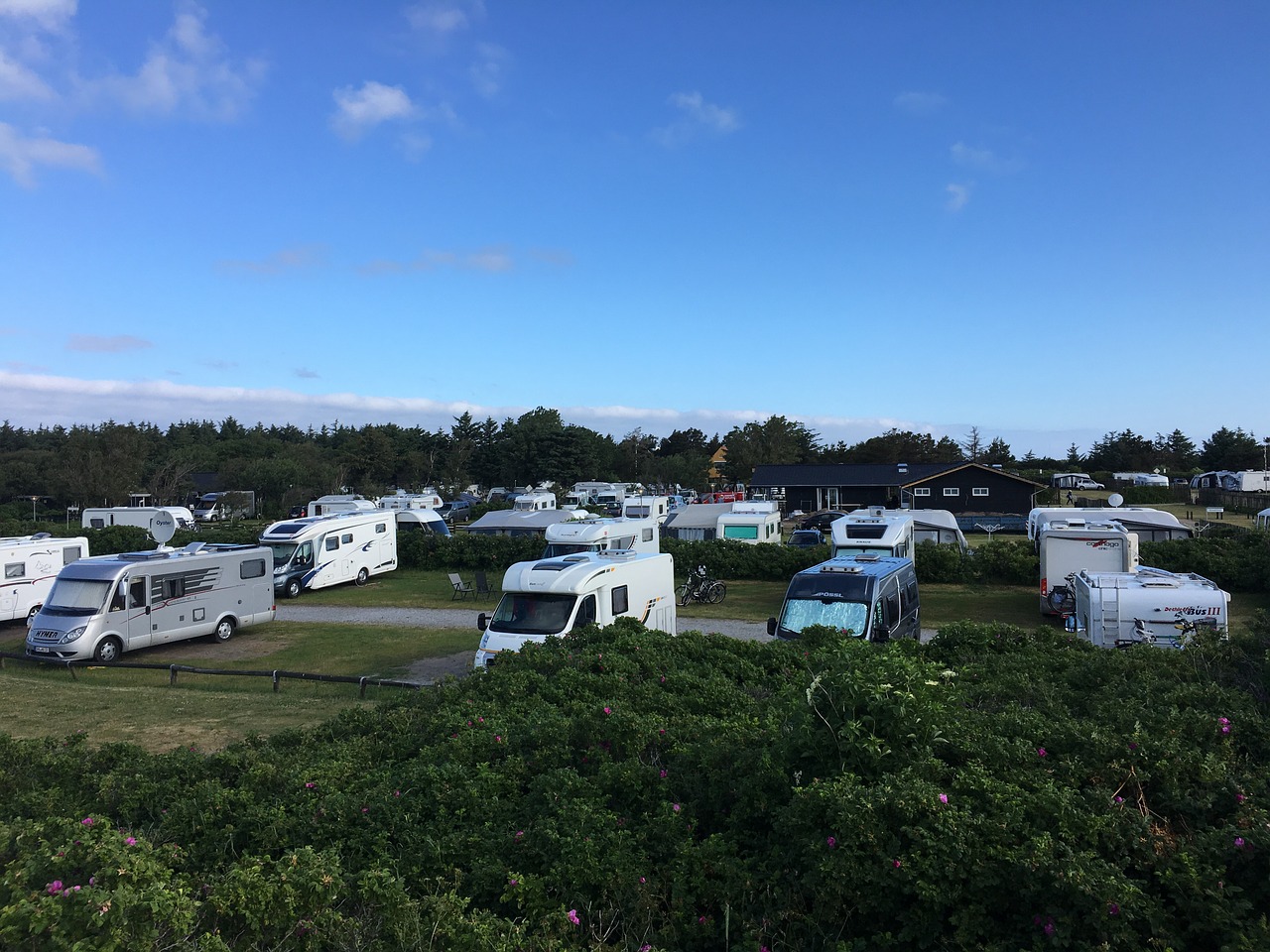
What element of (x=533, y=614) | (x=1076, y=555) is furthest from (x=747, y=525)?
(x=533, y=614)

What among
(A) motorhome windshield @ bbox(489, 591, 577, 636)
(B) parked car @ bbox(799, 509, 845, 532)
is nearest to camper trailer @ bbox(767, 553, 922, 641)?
(A) motorhome windshield @ bbox(489, 591, 577, 636)

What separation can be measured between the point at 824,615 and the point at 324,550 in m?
17.9

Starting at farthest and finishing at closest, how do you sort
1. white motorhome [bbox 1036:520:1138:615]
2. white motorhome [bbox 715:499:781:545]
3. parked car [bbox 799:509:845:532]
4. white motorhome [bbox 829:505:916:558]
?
parked car [bbox 799:509:845:532]
white motorhome [bbox 715:499:781:545]
white motorhome [bbox 829:505:916:558]
white motorhome [bbox 1036:520:1138:615]

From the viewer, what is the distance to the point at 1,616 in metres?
19.8

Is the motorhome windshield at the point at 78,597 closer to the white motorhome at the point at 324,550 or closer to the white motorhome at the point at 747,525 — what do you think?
the white motorhome at the point at 324,550

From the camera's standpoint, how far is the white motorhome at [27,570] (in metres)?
19.8

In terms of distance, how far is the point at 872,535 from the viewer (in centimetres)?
1927

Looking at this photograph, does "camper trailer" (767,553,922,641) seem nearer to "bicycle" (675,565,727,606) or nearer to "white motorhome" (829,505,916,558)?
"white motorhome" (829,505,916,558)

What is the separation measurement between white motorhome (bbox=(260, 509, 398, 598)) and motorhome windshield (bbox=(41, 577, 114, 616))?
7.08 m

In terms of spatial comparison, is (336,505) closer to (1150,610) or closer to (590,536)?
(590,536)

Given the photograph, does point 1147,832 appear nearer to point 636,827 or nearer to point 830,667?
point 830,667

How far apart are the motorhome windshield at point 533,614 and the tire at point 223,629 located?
859 cm

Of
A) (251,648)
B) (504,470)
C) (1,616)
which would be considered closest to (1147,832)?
(251,648)

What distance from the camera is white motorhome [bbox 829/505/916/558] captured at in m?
18.7
